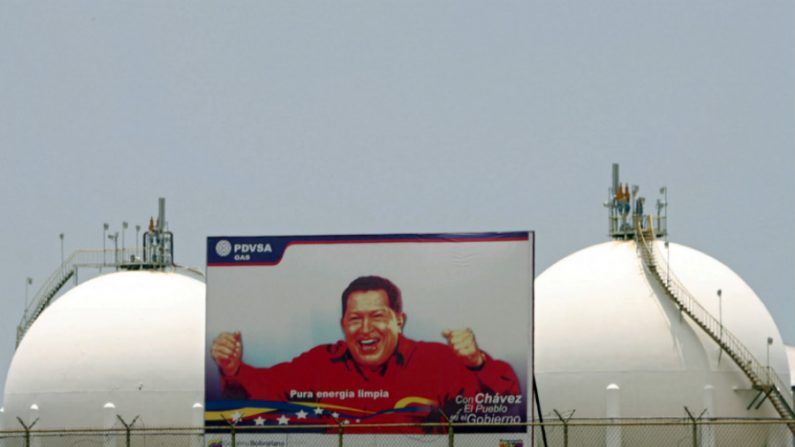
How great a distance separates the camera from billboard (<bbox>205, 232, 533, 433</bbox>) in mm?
44000

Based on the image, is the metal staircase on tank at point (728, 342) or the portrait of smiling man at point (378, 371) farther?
the metal staircase on tank at point (728, 342)

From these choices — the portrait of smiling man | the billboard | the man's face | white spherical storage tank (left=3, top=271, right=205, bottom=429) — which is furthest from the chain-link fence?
the man's face

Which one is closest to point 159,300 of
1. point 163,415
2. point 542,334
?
point 163,415

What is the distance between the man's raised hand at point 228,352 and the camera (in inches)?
1780

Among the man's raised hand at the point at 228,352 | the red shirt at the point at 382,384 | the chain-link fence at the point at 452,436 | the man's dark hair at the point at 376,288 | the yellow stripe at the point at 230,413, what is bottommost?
the chain-link fence at the point at 452,436

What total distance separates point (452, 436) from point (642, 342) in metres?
Result: 13.0

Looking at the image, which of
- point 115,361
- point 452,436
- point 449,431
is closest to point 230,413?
point 449,431

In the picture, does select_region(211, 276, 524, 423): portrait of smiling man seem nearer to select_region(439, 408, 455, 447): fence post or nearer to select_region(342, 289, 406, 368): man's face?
select_region(342, 289, 406, 368): man's face

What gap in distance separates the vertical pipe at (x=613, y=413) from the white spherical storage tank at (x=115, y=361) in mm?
10451

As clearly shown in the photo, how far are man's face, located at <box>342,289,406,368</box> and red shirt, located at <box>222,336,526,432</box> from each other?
0.18m

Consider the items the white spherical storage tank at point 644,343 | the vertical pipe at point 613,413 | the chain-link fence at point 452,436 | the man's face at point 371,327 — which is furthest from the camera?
the white spherical storage tank at point 644,343

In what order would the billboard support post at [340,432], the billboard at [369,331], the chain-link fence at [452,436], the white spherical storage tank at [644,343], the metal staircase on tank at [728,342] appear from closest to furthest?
1. the billboard support post at [340,432]
2. the chain-link fence at [452,436]
3. the billboard at [369,331]
4. the white spherical storage tank at [644,343]
5. the metal staircase on tank at [728,342]

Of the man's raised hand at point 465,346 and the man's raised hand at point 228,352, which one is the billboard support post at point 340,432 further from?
the man's raised hand at point 465,346

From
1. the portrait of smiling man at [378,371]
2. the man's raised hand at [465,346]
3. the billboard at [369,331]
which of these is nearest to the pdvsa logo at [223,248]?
the billboard at [369,331]
